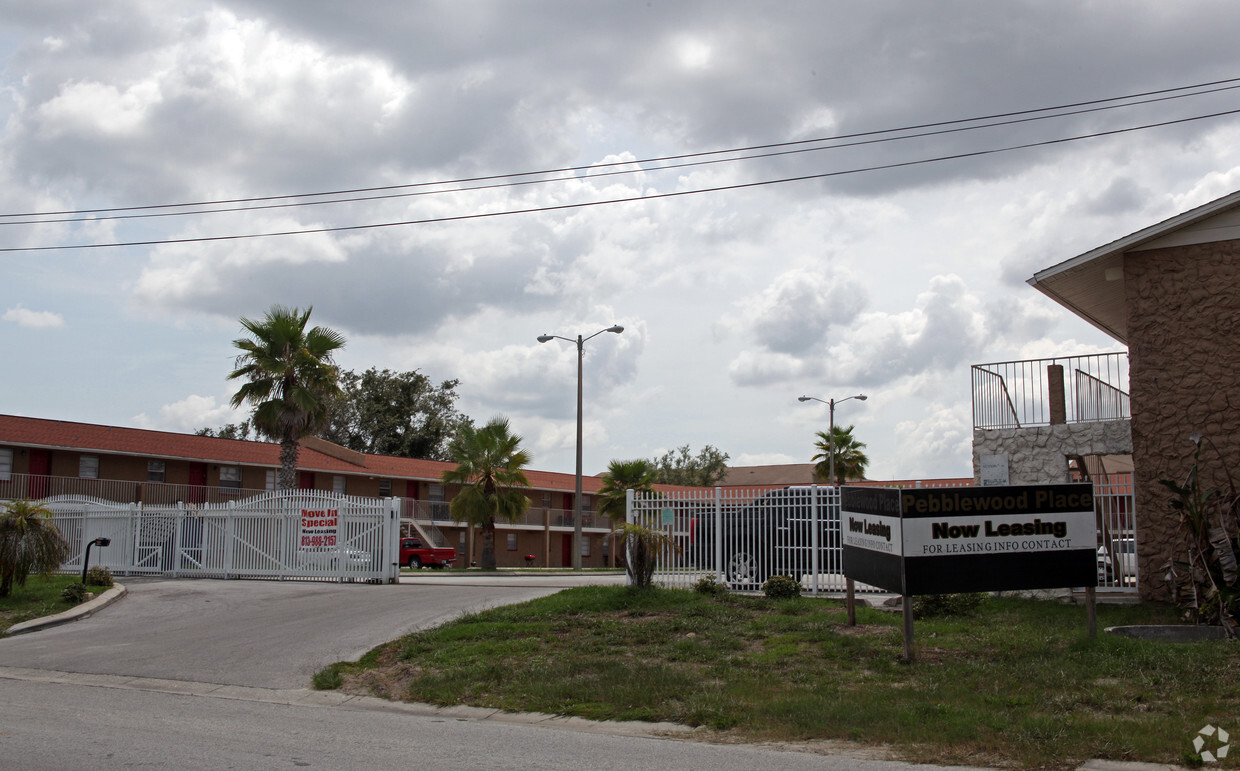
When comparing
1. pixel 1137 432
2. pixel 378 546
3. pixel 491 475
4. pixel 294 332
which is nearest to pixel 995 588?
pixel 1137 432

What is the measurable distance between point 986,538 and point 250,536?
17535mm

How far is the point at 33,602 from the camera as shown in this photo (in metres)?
→ 16.3

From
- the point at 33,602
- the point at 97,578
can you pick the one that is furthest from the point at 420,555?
the point at 33,602

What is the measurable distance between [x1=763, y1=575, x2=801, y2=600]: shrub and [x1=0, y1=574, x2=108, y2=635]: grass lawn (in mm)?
11081

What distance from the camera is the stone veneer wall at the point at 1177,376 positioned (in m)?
13.8

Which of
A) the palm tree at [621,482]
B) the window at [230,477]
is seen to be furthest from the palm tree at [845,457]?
the window at [230,477]

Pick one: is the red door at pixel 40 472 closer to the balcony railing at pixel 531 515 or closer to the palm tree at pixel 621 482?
the balcony railing at pixel 531 515

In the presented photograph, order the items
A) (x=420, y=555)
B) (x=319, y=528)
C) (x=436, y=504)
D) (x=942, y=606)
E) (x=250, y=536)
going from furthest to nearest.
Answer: (x=436, y=504), (x=420, y=555), (x=250, y=536), (x=319, y=528), (x=942, y=606)

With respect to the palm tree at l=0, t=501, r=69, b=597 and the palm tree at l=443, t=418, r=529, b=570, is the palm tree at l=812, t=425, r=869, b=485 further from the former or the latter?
the palm tree at l=0, t=501, r=69, b=597

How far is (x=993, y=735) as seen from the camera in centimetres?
715

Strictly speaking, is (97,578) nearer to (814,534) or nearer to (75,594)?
(75,594)

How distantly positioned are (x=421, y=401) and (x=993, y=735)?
62.2 m

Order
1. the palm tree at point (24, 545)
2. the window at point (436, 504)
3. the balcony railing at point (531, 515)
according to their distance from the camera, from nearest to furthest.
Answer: the palm tree at point (24, 545)
the balcony railing at point (531, 515)
the window at point (436, 504)

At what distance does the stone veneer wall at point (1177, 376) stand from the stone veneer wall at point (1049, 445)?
1273mm
